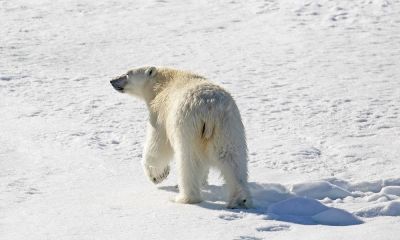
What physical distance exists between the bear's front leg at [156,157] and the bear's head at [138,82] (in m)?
0.64

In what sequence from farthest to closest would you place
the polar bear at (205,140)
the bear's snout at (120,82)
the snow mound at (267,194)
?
the bear's snout at (120,82), the snow mound at (267,194), the polar bear at (205,140)

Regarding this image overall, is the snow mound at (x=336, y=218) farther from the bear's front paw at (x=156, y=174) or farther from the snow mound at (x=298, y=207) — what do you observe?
the bear's front paw at (x=156, y=174)

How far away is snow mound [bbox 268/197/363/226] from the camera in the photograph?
6.82 metres

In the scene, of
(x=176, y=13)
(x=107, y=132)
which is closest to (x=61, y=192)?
(x=107, y=132)

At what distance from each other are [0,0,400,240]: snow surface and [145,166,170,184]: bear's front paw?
9 cm

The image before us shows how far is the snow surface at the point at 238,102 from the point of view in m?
6.88

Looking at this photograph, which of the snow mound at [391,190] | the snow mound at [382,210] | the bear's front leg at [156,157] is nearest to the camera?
the snow mound at [382,210]

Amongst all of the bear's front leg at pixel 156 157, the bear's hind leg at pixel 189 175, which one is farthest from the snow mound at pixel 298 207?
the bear's front leg at pixel 156 157

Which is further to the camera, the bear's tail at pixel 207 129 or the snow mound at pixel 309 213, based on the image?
the bear's tail at pixel 207 129

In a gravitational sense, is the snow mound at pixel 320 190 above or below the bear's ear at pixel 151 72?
below

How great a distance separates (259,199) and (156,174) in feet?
3.72

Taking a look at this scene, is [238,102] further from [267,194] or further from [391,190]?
[391,190]

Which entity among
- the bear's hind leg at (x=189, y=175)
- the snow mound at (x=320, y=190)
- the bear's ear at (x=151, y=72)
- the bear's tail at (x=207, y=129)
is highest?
the bear's ear at (x=151, y=72)

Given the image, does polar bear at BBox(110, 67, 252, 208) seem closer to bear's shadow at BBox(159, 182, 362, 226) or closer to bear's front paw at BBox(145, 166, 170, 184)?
bear's shadow at BBox(159, 182, 362, 226)
